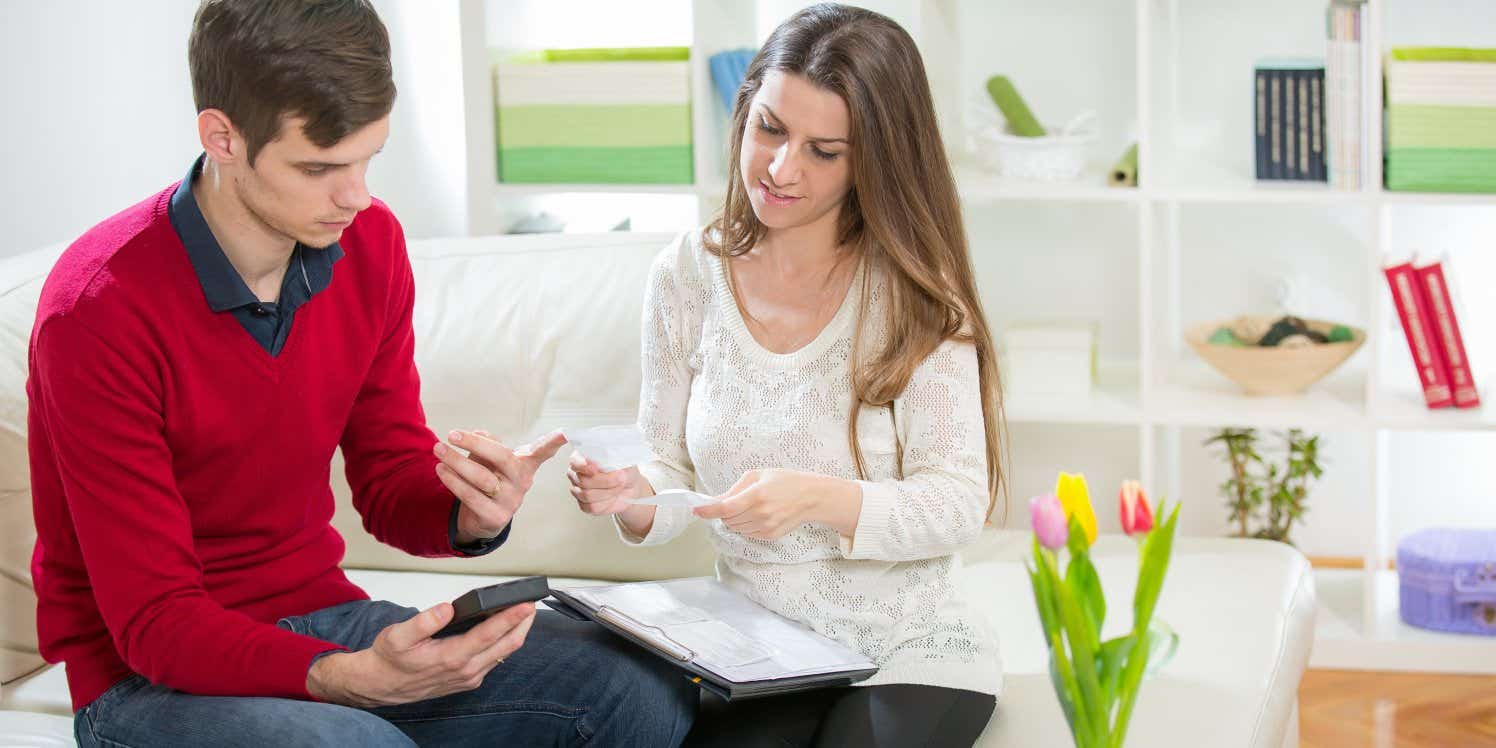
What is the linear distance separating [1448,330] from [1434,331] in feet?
0.08

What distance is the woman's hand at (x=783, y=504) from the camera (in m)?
1.61

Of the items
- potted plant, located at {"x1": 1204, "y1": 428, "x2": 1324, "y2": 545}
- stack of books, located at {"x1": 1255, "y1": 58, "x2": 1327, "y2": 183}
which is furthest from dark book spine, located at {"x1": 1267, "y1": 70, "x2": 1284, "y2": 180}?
potted plant, located at {"x1": 1204, "y1": 428, "x2": 1324, "y2": 545}

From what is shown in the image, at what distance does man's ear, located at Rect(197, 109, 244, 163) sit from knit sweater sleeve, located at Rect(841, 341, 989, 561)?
0.71m

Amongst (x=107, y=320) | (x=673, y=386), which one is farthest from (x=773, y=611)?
(x=107, y=320)

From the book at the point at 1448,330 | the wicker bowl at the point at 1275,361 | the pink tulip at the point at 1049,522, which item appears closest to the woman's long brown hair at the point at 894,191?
the pink tulip at the point at 1049,522

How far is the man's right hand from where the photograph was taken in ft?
4.78

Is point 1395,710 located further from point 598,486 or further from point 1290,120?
point 598,486

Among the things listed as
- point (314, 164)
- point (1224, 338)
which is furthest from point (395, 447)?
point (1224, 338)

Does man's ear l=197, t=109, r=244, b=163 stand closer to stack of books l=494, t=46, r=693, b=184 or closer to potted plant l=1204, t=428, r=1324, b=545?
stack of books l=494, t=46, r=693, b=184

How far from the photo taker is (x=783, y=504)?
1627 mm

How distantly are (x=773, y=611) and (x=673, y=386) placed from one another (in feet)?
0.97

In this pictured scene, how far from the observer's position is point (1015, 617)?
212cm

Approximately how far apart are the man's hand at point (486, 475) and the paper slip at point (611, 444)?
3cm

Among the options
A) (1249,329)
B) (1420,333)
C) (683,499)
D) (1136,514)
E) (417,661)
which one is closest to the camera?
(1136,514)
